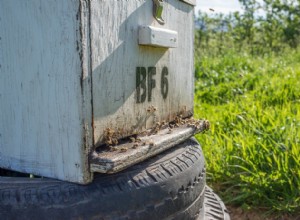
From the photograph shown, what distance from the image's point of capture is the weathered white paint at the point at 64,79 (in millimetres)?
1272

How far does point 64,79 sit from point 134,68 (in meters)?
0.34

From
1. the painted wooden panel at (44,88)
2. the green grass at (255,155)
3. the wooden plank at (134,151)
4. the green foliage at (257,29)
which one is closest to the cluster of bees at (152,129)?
the wooden plank at (134,151)

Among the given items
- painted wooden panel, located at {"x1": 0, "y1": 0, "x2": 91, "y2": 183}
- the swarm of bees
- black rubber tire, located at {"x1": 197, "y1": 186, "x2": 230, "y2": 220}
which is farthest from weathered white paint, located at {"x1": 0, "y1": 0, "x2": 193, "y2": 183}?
→ black rubber tire, located at {"x1": 197, "y1": 186, "x2": 230, "y2": 220}

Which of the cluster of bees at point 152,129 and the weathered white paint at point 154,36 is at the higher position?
the weathered white paint at point 154,36

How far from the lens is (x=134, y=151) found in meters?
1.39

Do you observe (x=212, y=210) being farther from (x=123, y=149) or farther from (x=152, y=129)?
(x=123, y=149)

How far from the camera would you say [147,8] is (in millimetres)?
1592

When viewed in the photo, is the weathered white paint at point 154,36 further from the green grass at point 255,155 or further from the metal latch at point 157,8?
the green grass at point 255,155

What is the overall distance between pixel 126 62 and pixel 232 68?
224 inches

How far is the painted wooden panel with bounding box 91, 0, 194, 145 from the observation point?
4.45 ft

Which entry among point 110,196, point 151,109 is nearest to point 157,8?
point 151,109

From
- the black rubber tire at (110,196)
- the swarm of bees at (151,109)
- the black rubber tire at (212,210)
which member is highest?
the swarm of bees at (151,109)

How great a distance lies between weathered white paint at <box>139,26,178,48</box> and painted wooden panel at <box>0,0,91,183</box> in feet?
1.09

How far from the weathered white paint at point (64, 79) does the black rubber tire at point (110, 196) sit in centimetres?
6
